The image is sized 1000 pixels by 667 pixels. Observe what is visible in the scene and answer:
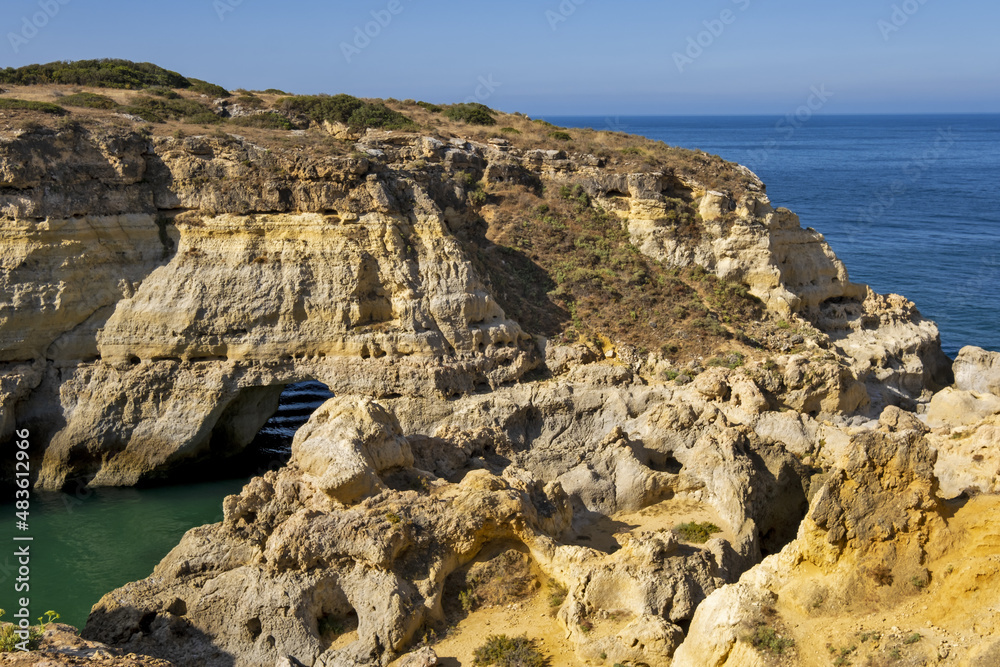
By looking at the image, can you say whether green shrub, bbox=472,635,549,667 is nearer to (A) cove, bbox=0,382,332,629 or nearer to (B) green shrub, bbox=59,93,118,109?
(A) cove, bbox=0,382,332,629

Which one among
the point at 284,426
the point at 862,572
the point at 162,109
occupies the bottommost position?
the point at 284,426

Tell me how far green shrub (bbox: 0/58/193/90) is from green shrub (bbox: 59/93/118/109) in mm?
6032

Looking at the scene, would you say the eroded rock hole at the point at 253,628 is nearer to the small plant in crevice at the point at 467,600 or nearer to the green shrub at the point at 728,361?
the small plant in crevice at the point at 467,600

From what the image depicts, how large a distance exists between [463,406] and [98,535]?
11.4 m

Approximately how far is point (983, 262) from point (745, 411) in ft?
153

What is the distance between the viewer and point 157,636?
16.5 metres

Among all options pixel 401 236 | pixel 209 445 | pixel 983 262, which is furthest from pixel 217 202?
pixel 983 262

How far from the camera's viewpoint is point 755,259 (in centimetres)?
3334

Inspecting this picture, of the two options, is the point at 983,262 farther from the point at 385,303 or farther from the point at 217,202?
the point at 217,202

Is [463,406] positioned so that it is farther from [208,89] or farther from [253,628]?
[208,89]

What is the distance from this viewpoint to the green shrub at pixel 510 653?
15891mm

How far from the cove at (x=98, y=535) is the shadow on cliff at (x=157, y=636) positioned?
4655mm

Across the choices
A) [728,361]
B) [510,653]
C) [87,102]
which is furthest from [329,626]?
[87,102]

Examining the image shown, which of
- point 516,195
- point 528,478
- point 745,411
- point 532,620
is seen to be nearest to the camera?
point 532,620
